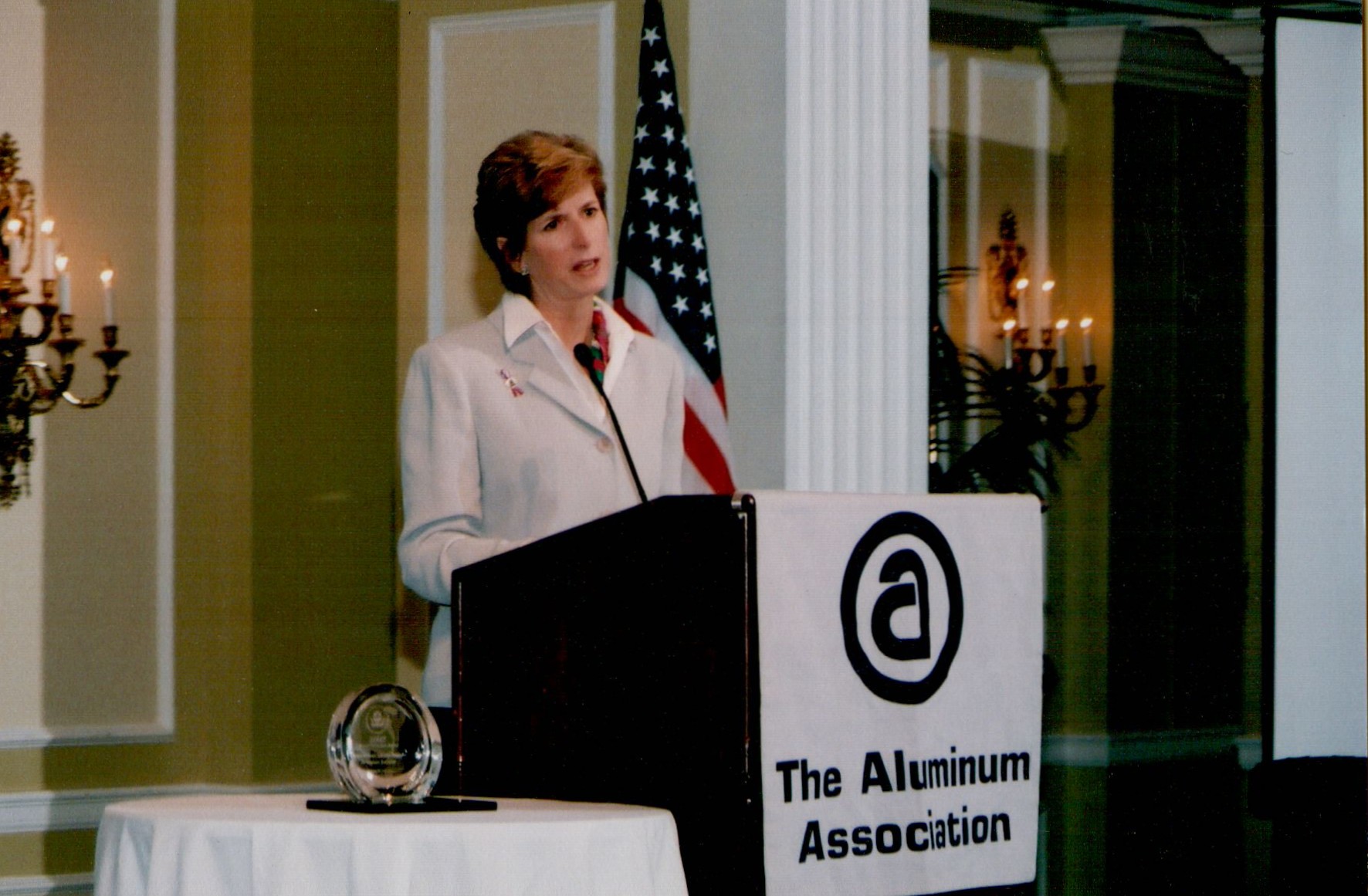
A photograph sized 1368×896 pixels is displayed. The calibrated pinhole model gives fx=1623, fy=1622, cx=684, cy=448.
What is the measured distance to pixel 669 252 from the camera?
3449 millimetres

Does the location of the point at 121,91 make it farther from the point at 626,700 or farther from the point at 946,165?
the point at 626,700

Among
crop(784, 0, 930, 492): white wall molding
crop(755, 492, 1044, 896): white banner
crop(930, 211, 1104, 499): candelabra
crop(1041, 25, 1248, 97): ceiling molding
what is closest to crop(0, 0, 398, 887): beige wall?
crop(784, 0, 930, 492): white wall molding

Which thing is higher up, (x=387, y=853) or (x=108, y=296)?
(x=108, y=296)

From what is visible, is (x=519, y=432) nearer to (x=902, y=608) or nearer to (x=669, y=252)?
(x=902, y=608)

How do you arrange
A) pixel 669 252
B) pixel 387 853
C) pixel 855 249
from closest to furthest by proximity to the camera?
pixel 387 853 < pixel 855 249 < pixel 669 252

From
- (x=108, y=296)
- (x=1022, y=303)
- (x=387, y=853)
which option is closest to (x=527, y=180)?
(x=387, y=853)

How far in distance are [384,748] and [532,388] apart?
110 centimetres

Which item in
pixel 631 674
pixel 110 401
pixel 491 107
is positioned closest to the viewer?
pixel 631 674

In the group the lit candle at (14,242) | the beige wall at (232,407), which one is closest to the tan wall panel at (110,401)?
the beige wall at (232,407)

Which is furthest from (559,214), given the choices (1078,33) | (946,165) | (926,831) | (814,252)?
(1078,33)

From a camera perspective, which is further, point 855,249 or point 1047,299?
point 1047,299

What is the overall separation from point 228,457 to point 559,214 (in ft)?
5.95

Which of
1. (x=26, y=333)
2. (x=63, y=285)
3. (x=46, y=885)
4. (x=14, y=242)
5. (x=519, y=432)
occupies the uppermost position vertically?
(x=14, y=242)

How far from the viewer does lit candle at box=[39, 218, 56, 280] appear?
11.9 feet
